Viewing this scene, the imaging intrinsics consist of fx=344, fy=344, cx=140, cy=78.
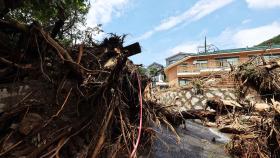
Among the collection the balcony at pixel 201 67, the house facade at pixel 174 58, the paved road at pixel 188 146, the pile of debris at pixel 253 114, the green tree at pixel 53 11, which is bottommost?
the paved road at pixel 188 146

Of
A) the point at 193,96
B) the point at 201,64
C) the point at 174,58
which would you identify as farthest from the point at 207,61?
the point at 174,58

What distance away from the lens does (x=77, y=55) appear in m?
4.68

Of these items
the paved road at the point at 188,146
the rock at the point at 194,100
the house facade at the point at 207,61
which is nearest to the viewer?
the paved road at the point at 188,146

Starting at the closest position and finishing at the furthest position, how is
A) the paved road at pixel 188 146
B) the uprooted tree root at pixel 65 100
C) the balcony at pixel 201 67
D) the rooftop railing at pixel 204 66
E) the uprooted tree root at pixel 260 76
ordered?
1. the uprooted tree root at pixel 65 100
2. the paved road at pixel 188 146
3. the uprooted tree root at pixel 260 76
4. the balcony at pixel 201 67
5. the rooftop railing at pixel 204 66

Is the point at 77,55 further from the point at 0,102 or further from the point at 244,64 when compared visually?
the point at 244,64

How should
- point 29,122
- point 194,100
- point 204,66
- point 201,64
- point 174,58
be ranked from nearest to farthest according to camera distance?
point 29,122
point 194,100
point 204,66
point 201,64
point 174,58

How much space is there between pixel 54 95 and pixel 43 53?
22.9 inches

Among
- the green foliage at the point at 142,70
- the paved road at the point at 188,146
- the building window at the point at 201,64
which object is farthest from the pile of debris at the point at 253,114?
the building window at the point at 201,64

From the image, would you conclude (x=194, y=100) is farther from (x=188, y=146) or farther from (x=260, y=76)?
(x=188, y=146)

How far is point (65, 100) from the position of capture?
13.9 ft

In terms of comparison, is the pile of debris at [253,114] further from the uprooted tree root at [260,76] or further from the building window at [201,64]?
the building window at [201,64]

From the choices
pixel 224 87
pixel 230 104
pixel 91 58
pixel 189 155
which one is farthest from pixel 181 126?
pixel 224 87

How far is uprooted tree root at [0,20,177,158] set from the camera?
390 centimetres

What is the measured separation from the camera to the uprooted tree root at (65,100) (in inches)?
154
